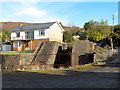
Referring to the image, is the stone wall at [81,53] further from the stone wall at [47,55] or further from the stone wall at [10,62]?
the stone wall at [10,62]

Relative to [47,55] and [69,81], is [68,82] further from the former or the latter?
[47,55]

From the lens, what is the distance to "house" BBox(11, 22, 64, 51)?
3372 centimetres

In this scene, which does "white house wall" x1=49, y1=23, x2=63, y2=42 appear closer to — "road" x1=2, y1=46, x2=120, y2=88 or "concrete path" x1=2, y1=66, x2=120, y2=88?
"road" x1=2, y1=46, x2=120, y2=88

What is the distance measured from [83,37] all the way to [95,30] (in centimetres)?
615

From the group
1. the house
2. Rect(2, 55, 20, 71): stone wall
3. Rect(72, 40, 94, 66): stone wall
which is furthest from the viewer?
the house

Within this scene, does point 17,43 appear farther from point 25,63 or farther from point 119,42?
point 119,42

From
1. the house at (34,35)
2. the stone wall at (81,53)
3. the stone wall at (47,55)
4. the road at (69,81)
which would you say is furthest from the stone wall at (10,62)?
the house at (34,35)

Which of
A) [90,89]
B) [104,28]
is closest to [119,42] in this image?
[104,28]

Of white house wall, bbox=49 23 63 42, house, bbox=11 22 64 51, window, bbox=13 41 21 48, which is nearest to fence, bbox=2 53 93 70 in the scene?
house, bbox=11 22 64 51

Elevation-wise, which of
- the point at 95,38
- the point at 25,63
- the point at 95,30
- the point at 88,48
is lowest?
the point at 25,63

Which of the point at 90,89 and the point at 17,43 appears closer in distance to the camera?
the point at 90,89

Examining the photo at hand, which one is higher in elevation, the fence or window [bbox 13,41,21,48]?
window [bbox 13,41,21,48]

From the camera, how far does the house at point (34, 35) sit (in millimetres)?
33719

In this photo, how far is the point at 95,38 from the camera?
35344 millimetres
